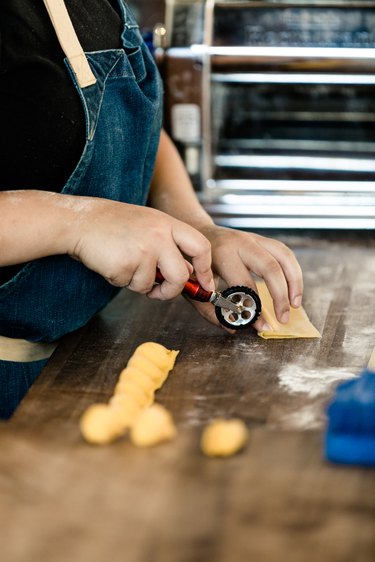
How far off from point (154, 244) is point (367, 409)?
0.43 meters

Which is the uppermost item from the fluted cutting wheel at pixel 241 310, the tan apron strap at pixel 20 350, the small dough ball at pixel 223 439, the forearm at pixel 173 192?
the forearm at pixel 173 192

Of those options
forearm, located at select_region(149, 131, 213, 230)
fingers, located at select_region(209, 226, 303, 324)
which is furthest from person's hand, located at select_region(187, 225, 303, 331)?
forearm, located at select_region(149, 131, 213, 230)

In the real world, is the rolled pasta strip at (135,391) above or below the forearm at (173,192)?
below

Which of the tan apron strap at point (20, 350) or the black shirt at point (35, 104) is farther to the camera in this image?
the tan apron strap at point (20, 350)

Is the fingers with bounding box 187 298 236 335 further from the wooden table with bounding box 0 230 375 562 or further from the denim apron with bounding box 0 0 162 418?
the denim apron with bounding box 0 0 162 418

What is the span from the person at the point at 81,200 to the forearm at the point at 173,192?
1 centimetres

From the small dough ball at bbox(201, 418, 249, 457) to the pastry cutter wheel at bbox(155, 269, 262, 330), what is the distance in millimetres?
364

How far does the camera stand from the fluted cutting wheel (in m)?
1.38

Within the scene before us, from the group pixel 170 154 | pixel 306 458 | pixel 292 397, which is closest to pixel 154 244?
pixel 292 397

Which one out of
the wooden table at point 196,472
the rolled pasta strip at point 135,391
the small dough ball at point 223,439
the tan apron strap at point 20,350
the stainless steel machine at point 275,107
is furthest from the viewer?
the stainless steel machine at point 275,107

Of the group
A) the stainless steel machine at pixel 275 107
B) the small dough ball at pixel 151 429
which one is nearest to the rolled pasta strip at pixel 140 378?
the small dough ball at pixel 151 429

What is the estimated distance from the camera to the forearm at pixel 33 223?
47.6 inches

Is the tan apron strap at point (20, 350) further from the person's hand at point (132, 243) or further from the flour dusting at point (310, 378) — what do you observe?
the flour dusting at point (310, 378)

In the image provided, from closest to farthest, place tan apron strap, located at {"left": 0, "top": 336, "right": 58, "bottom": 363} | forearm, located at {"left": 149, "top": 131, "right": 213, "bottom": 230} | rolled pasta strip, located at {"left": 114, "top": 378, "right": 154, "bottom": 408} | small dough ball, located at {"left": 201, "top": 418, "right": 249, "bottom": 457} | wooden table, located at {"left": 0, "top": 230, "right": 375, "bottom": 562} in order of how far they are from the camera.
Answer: wooden table, located at {"left": 0, "top": 230, "right": 375, "bottom": 562} → small dough ball, located at {"left": 201, "top": 418, "right": 249, "bottom": 457} → rolled pasta strip, located at {"left": 114, "top": 378, "right": 154, "bottom": 408} → tan apron strap, located at {"left": 0, "top": 336, "right": 58, "bottom": 363} → forearm, located at {"left": 149, "top": 131, "right": 213, "bottom": 230}
